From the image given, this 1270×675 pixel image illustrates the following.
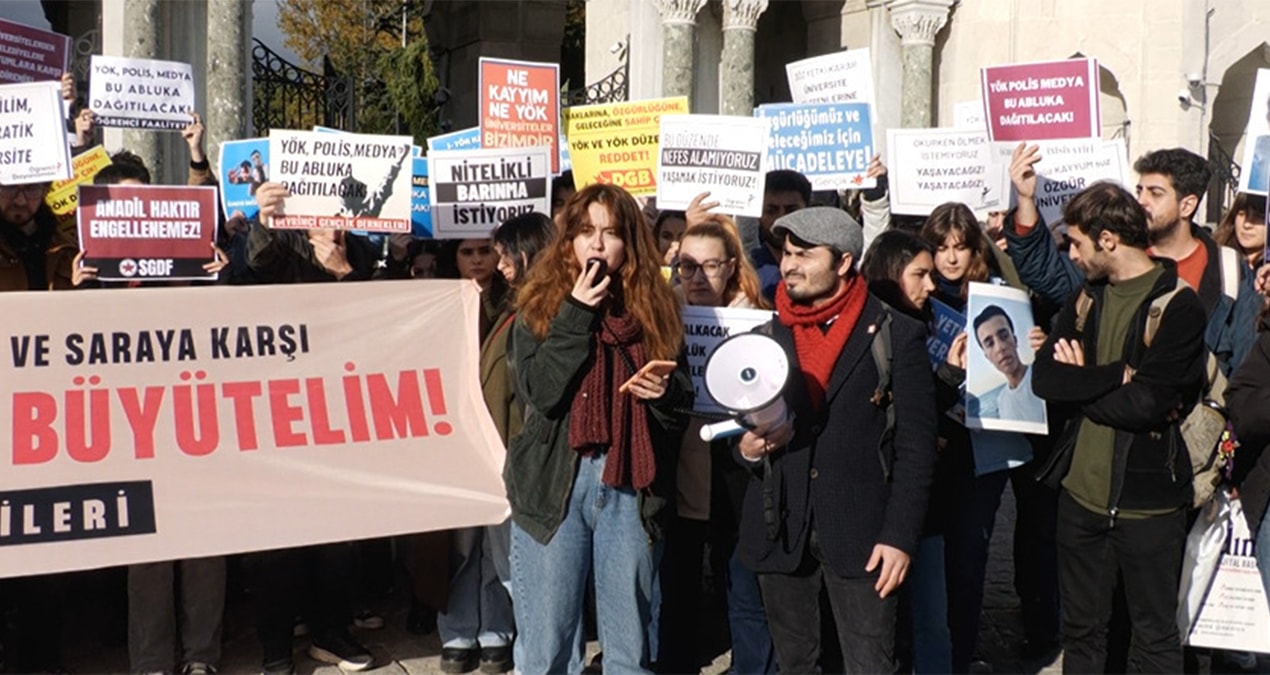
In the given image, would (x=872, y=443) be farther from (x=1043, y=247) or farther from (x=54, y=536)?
(x=54, y=536)

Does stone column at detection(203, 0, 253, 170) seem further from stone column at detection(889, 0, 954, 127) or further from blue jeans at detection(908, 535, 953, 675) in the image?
stone column at detection(889, 0, 954, 127)

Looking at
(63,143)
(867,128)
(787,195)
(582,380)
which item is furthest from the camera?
(867,128)

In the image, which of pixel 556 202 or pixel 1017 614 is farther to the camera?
pixel 556 202

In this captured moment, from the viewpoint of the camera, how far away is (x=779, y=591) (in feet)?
14.9

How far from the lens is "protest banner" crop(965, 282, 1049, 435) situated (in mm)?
5246

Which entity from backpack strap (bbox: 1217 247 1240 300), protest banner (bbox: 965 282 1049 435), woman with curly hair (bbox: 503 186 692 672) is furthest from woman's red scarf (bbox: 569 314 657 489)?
backpack strap (bbox: 1217 247 1240 300)

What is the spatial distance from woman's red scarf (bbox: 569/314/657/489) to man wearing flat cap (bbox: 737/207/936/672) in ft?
1.20

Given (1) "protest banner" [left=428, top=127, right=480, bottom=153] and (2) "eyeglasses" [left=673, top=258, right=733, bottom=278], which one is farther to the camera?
(1) "protest banner" [left=428, top=127, right=480, bottom=153]

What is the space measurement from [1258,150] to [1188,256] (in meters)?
0.89

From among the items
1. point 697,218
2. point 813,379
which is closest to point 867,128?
point 697,218

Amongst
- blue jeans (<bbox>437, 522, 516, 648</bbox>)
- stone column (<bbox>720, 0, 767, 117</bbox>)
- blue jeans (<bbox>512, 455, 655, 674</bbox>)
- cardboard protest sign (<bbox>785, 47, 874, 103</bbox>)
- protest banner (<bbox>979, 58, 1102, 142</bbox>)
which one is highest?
stone column (<bbox>720, 0, 767, 117</bbox>)

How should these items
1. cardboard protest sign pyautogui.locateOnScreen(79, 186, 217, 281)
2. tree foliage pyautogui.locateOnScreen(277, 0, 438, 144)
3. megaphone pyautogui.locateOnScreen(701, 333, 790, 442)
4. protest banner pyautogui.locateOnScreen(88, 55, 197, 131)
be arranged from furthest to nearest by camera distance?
tree foliage pyautogui.locateOnScreen(277, 0, 438, 144) → protest banner pyautogui.locateOnScreen(88, 55, 197, 131) → cardboard protest sign pyautogui.locateOnScreen(79, 186, 217, 281) → megaphone pyautogui.locateOnScreen(701, 333, 790, 442)

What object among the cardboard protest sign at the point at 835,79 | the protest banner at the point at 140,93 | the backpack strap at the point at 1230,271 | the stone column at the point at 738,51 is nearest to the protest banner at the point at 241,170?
the protest banner at the point at 140,93

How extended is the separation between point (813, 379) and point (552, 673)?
131 cm
